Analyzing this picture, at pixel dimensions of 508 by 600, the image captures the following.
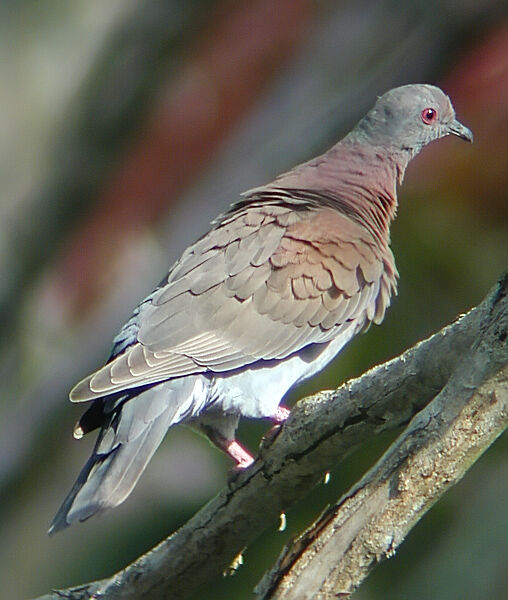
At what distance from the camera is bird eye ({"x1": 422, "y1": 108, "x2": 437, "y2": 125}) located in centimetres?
521

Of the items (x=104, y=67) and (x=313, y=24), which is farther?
(x=313, y=24)

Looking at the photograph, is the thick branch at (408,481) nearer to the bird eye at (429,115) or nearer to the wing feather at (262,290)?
the wing feather at (262,290)

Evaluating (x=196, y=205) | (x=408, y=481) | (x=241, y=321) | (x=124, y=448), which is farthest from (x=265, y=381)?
(x=196, y=205)

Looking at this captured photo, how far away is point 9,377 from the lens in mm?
6117

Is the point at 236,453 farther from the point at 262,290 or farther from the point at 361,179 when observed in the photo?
the point at 361,179

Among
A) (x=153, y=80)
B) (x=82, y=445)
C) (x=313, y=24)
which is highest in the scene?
(x=153, y=80)

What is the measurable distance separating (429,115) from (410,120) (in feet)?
0.29

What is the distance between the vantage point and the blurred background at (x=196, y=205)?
5.03 meters

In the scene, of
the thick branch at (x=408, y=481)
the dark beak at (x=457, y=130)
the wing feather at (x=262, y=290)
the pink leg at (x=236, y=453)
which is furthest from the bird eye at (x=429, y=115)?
the thick branch at (x=408, y=481)

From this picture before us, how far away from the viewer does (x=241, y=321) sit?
4.34m

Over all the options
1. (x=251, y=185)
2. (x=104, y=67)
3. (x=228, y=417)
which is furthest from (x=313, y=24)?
(x=228, y=417)

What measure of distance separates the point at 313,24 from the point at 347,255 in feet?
7.45

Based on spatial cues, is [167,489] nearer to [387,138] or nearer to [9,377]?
[9,377]

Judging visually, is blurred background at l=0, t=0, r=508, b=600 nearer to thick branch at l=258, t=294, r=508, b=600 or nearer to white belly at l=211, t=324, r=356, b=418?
white belly at l=211, t=324, r=356, b=418
